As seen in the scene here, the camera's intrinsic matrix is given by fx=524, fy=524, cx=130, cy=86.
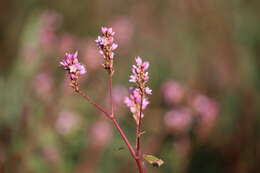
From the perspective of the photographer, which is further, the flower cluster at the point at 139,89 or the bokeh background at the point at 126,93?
the bokeh background at the point at 126,93

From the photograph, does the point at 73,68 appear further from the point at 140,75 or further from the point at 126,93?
the point at 126,93

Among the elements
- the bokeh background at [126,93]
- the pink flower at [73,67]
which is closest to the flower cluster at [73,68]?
the pink flower at [73,67]

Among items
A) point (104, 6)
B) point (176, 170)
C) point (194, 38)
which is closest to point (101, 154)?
point (176, 170)

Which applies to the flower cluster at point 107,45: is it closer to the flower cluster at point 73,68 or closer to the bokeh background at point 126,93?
the flower cluster at point 73,68

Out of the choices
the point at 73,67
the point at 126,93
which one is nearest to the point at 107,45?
the point at 73,67

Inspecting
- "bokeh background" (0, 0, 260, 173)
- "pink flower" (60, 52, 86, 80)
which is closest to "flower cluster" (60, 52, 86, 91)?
"pink flower" (60, 52, 86, 80)

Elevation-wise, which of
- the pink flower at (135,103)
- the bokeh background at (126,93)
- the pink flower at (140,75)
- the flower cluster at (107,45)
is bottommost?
the pink flower at (135,103)

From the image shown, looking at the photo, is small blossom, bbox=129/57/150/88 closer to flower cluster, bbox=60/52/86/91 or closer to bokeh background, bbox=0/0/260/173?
flower cluster, bbox=60/52/86/91
